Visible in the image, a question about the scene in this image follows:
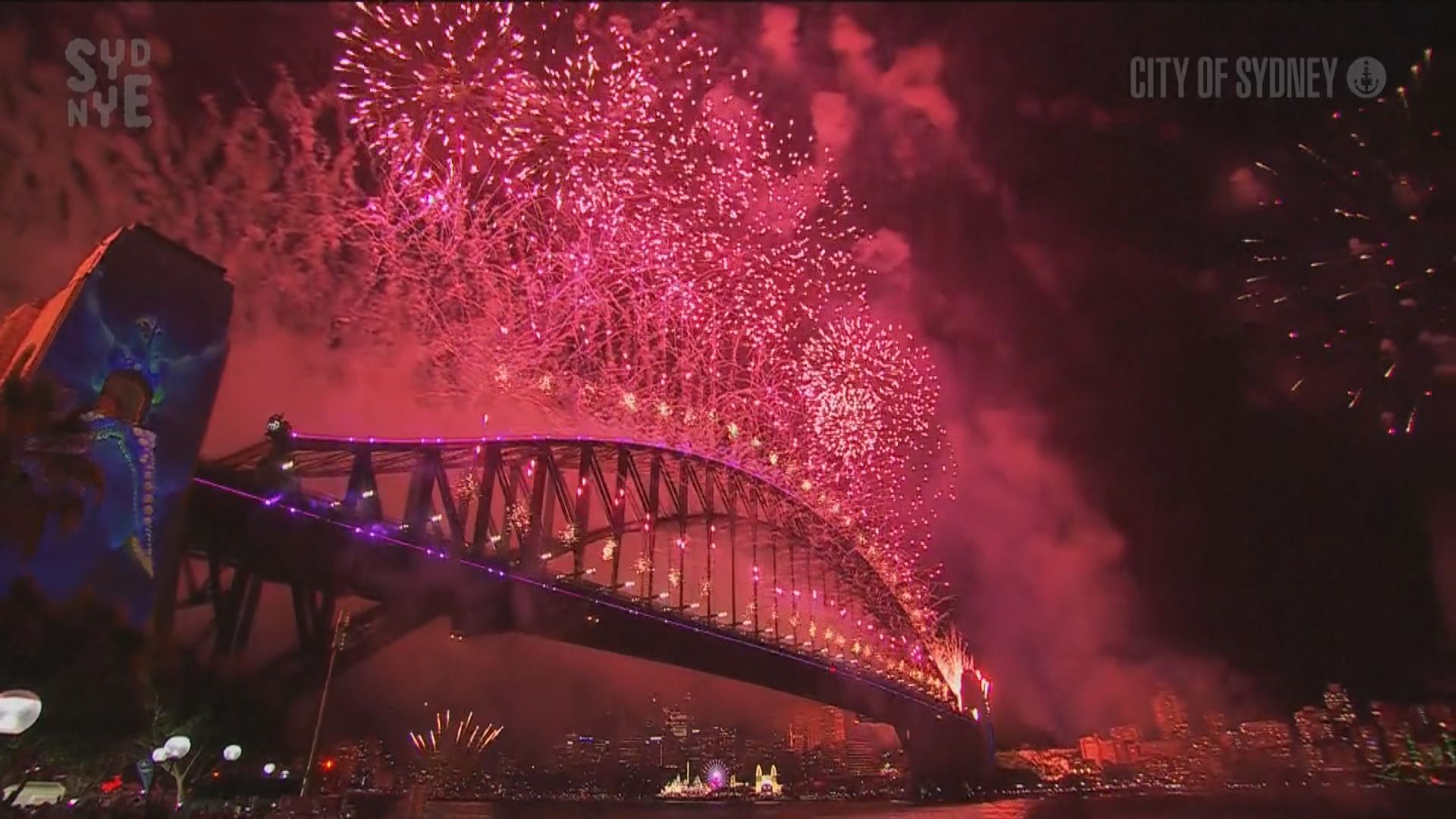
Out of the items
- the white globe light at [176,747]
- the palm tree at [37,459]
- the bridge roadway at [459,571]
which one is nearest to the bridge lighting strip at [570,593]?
the bridge roadway at [459,571]

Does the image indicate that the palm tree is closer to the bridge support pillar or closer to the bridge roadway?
the bridge roadway

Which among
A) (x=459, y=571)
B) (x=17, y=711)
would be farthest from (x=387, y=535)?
(x=17, y=711)

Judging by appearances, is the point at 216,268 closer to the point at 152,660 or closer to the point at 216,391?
the point at 216,391

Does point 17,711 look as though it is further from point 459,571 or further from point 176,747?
point 459,571

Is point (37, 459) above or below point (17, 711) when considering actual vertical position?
above

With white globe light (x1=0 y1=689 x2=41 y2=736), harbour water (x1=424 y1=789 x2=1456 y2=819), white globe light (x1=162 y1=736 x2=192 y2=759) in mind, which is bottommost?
harbour water (x1=424 y1=789 x2=1456 y2=819)

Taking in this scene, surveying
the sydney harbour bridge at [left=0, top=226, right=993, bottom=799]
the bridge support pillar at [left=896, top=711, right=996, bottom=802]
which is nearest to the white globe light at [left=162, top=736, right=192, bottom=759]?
the sydney harbour bridge at [left=0, top=226, right=993, bottom=799]
